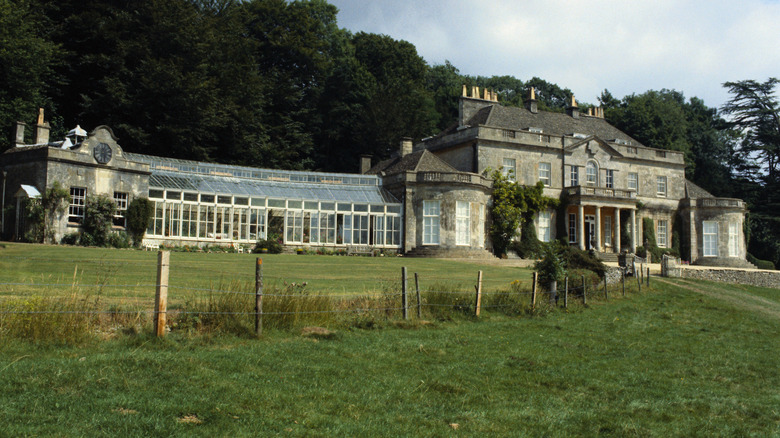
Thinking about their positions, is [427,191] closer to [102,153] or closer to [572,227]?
[572,227]

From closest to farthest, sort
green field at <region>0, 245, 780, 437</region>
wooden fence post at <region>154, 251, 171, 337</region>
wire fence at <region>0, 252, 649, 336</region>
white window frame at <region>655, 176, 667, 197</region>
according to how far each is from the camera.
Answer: green field at <region>0, 245, 780, 437</region>
wire fence at <region>0, 252, 649, 336</region>
wooden fence post at <region>154, 251, 171, 337</region>
white window frame at <region>655, 176, 667, 197</region>

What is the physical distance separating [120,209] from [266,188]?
819 cm

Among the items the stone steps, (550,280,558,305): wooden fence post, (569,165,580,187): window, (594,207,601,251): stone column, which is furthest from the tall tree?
(594,207,601,251): stone column

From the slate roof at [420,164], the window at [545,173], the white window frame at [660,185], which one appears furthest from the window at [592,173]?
the slate roof at [420,164]

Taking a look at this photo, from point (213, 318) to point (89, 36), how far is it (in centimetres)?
3773

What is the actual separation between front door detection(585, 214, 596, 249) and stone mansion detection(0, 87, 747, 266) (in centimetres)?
9

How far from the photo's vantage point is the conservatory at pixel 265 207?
104 feet

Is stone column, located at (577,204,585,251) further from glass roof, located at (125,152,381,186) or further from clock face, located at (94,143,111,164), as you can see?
clock face, located at (94,143,111,164)

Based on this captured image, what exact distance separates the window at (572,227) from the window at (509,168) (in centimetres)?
492

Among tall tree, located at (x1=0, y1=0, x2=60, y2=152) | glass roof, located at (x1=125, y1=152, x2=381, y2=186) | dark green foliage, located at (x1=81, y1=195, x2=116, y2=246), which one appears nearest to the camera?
dark green foliage, located at (x1=81, y1=195, x2=116, y2=246)

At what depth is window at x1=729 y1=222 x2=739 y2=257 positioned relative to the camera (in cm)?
4491

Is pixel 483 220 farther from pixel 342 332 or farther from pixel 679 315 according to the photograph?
pixel 342 332

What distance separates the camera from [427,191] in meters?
36.2

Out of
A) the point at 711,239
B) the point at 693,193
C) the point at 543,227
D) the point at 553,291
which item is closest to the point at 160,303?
the point at 553,291
